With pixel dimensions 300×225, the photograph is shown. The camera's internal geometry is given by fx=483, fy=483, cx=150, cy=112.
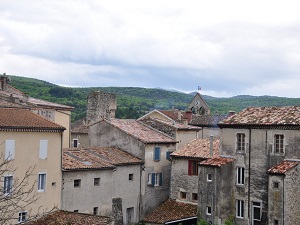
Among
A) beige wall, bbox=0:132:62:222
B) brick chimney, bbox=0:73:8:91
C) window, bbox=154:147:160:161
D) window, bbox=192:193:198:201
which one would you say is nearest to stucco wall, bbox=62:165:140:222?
beige wall, bbox=0:132:62:222

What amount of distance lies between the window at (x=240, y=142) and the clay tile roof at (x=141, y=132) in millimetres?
9449

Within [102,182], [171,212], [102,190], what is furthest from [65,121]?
[171,212]

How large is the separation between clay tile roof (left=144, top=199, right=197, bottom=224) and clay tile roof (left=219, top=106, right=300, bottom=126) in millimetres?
8689

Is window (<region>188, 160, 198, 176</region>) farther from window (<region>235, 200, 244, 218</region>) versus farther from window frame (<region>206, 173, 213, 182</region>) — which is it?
window (<region>235, 200, 244, 218</region>)

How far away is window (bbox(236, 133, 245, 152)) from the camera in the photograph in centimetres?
3800

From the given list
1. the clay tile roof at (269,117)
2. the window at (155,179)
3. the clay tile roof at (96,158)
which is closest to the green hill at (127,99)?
the clay tile roof at (96,158)

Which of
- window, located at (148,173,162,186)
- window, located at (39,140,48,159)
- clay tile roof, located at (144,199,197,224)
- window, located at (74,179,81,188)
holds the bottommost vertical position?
clay tile roof, located at (144,199,197,224)

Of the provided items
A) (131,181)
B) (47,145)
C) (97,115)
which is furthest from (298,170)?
(97,115)

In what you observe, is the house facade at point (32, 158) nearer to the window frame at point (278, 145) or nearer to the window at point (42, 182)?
the window at point (42, 182)

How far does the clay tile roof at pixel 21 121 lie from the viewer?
32188mm

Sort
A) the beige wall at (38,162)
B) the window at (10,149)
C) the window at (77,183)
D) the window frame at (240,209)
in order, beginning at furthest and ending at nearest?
the window frame at (240,209), the window at (77,183), the beige wall at (38,162), the window at (10,149)

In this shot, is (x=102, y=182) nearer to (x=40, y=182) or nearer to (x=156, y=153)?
(x=40, y=182)

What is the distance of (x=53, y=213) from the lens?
32.8 meters

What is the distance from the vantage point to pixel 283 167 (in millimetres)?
34000
